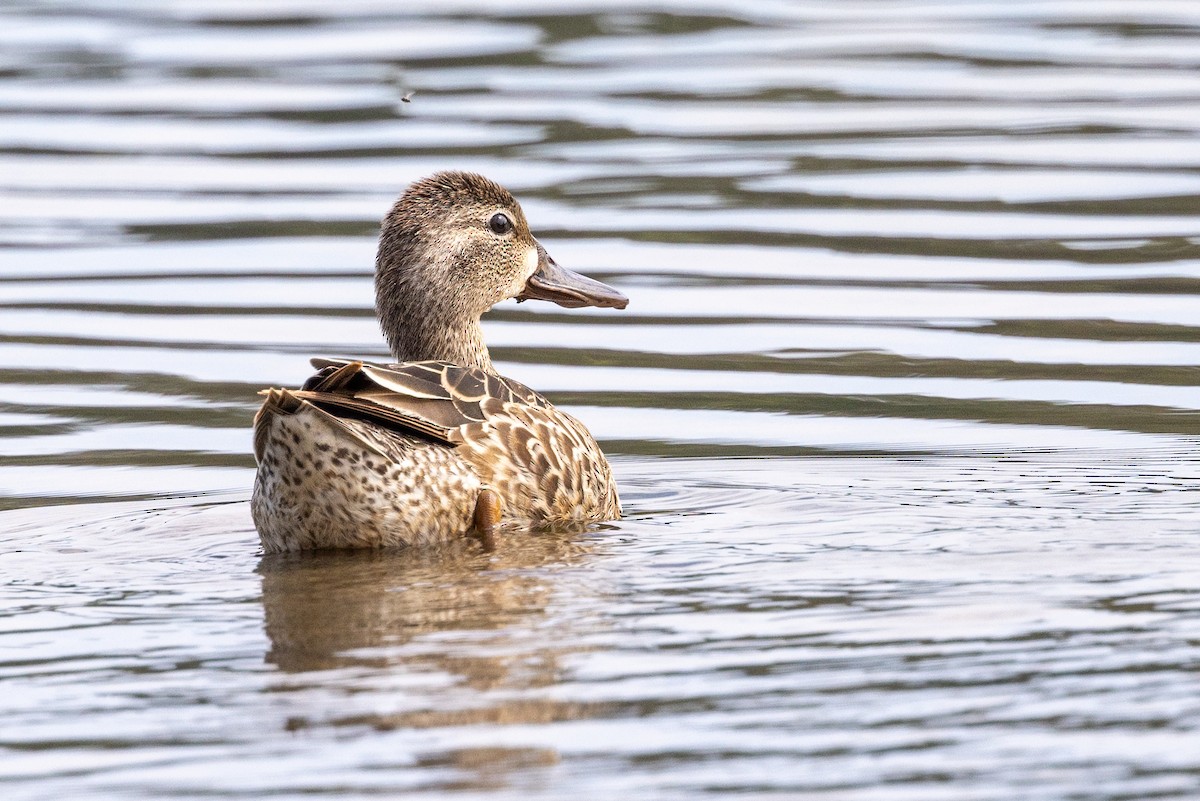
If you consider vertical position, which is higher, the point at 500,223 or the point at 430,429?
the point at 500,223

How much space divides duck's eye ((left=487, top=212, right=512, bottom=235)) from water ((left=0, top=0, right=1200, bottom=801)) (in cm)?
113

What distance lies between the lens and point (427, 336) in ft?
29.4

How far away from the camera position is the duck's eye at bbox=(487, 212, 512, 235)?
29.9ft

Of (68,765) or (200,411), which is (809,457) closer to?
(200,411)

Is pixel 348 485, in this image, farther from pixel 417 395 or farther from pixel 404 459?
pixel 417 395

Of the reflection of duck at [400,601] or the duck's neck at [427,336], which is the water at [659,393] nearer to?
the reflection of duck at [400,601]

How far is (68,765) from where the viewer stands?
520cm

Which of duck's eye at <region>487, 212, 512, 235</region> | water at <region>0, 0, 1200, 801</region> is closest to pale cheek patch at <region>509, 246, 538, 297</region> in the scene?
duck's eye at <region>487, 212, 512, 235</region>

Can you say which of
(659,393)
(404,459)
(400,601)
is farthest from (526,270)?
(400,601)

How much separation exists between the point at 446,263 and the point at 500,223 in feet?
1.16

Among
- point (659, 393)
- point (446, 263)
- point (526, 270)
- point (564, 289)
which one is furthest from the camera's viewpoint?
point (659, 393)

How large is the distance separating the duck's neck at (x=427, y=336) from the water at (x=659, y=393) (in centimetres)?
89

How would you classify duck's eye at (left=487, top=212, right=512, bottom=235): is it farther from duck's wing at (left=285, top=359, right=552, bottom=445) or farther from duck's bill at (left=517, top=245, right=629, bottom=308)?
duck's wing at (left=285, top=359, right=552, bottom=445)

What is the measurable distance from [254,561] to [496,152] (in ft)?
27.3
